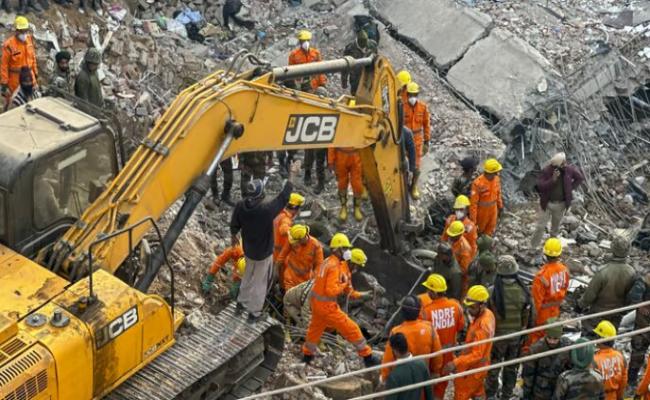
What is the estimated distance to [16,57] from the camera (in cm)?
1285

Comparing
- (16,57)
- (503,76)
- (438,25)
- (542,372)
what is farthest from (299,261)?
(438,25)

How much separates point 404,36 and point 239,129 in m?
8.86

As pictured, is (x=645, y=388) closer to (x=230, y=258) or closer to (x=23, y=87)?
(x=230, y=258)

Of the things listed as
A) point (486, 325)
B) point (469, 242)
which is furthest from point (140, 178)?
point (469, 242)

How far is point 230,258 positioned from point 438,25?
7.63m

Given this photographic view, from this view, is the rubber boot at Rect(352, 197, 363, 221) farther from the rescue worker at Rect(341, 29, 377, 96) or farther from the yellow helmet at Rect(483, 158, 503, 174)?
the rescue worker at Rect(341, 29, 377, 96)

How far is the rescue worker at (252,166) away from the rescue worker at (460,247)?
2959 mm

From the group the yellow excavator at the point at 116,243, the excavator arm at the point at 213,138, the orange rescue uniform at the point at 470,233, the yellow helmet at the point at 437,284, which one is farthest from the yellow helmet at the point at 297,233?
the orange rescue uniform at the point at 470,233

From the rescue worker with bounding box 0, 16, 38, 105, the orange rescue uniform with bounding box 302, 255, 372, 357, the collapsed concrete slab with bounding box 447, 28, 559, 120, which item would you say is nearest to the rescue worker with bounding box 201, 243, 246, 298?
the orange rescue uniform with bounding box 302, 255, 372, 357

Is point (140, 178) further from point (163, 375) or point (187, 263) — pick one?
point (187, 263)

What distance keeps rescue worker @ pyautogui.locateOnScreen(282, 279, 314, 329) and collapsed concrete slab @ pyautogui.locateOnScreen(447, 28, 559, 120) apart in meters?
5.91

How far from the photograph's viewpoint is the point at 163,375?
7.79 meters

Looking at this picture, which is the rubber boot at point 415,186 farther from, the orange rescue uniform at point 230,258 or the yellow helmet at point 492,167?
the orange rescue uniform at point 230,258

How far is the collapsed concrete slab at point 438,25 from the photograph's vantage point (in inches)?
645
